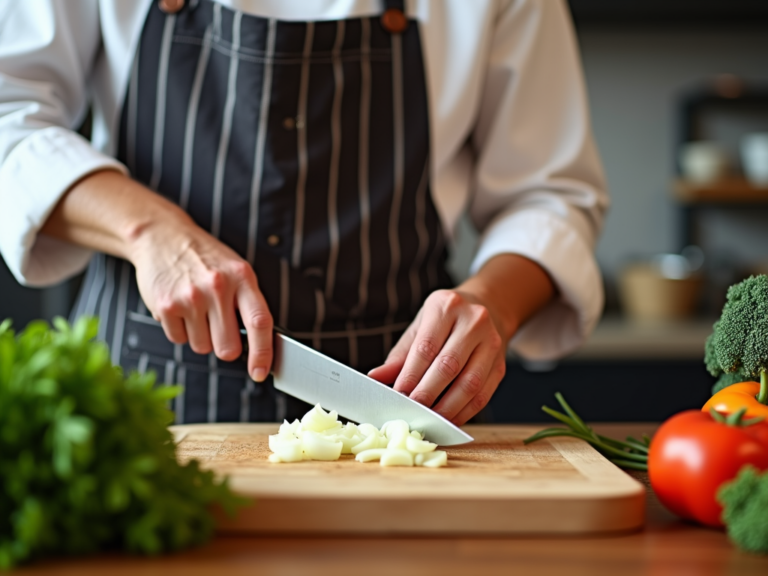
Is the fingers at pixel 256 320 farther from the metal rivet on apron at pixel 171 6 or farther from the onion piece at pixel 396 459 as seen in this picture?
the metal rivet on apron at pixel 171 6

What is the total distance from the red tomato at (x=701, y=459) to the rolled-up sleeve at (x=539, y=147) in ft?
1.82

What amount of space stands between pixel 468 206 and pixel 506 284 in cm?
33

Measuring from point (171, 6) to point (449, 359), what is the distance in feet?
2.12

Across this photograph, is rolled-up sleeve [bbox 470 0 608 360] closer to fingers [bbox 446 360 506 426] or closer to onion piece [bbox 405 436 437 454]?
fingers [bbox 446 360 506 426]

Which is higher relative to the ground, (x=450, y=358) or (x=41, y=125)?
(x=41, y=125)

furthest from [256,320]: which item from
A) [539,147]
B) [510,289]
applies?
[539,147]

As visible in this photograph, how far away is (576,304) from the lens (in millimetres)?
1316

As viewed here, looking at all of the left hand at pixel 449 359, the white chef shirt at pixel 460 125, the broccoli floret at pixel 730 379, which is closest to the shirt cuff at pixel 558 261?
the white chef shirt at pixel 460 125

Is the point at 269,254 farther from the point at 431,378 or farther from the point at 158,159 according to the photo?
the point at 431,378

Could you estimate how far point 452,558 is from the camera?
702 mm

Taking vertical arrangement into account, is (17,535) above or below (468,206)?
below

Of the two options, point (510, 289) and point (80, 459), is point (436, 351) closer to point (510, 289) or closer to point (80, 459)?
point (510, 289)

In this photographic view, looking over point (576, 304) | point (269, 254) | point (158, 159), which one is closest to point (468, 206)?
point (576, 304)

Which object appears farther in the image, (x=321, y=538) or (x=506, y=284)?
(x=506, y=284)
